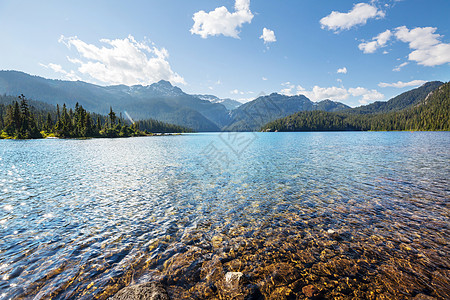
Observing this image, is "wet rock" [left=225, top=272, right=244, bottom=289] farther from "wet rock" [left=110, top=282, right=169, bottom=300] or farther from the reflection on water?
"wet rock" [left=110, top=282, right=169, bottom=300]

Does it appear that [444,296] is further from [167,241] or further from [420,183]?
[420,183]

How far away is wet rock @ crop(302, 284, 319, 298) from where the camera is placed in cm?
773

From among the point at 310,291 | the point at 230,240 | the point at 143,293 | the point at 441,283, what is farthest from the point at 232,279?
the point at 441,283

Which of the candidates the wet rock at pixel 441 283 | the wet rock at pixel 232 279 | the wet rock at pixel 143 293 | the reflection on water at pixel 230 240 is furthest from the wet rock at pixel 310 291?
the wet rock at pixel 143 293

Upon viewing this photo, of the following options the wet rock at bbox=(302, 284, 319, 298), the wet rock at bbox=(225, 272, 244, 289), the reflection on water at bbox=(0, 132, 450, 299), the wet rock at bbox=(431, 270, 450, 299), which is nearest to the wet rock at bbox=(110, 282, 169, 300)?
the reflection on water at bbox=(0, 132, 450, 299)

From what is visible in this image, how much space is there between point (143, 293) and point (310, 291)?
21.7ft

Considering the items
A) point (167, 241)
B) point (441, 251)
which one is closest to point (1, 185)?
point (167, 241)

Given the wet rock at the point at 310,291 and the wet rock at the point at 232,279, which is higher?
the wet rock at the point at 232,279

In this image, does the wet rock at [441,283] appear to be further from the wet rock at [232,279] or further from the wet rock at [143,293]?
the wet rock at [143,293]

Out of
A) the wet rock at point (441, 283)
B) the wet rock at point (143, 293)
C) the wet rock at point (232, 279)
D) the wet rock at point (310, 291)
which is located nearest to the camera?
the wet rock at point (143, 293)

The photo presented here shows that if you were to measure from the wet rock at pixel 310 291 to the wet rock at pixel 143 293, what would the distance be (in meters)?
5.52

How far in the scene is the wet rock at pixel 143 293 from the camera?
23.0 feet

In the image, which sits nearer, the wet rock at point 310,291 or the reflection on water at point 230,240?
the wet rock at point 310,291

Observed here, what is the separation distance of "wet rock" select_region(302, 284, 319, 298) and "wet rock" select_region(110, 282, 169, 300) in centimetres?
552
